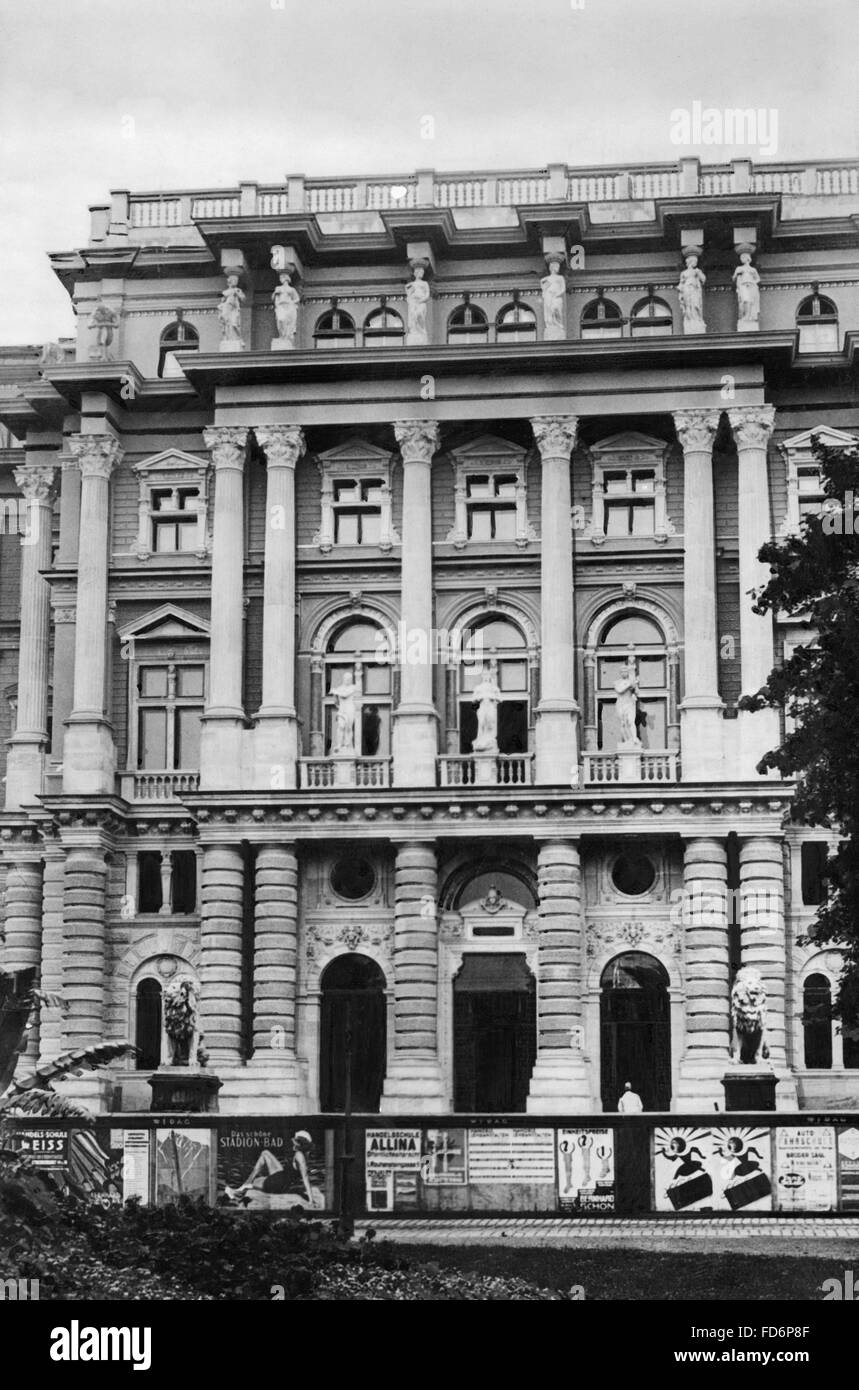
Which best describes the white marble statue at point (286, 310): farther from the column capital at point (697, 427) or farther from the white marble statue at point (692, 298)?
the column capital at point (697, 427)

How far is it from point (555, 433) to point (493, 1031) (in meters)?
16.3

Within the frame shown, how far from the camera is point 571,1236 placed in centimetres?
3631

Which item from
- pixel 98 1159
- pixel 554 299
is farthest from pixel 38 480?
pixel 98 1159

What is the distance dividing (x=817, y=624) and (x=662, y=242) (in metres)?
27.0

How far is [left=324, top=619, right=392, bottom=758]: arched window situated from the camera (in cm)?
5906

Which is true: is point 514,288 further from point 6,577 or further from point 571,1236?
point 571,1236

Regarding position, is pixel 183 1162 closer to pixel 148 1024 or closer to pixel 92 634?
pixel 148 1024

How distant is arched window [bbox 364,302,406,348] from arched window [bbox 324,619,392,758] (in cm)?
824

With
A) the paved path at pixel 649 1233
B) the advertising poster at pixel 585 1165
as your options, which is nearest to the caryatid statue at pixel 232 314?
the advertising poster at pixel 585 1165

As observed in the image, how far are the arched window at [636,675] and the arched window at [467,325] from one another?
9120 mm

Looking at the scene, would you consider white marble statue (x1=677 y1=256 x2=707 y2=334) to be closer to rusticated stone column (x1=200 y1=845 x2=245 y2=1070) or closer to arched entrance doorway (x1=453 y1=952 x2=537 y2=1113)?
arched entrance doorway (x1=453 y1=952 x2=537 y2=1113)

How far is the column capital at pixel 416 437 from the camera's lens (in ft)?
196

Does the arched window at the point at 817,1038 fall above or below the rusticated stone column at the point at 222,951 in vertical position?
below

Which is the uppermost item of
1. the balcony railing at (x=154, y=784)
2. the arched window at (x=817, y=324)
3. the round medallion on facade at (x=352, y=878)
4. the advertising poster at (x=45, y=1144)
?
the arched window at (x=817, y=324)
